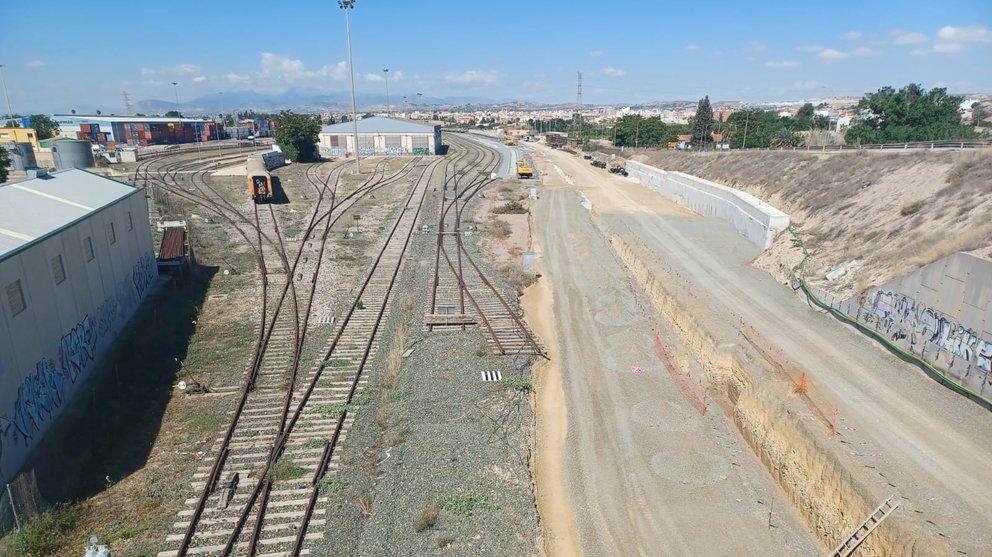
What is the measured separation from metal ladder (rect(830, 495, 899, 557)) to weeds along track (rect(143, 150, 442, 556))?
10.9m

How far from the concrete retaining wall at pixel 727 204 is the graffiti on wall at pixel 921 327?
40.3 feet

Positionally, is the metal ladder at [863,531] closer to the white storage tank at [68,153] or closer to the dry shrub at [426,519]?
the dry shrub at [426,519]

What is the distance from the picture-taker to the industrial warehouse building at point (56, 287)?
13.2 m

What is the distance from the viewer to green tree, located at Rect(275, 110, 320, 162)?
220 feet

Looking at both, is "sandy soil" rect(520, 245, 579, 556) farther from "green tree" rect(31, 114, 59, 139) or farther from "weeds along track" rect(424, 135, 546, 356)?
"green tree" rect(31, 114, 59, 139)

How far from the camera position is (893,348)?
63.4 ft

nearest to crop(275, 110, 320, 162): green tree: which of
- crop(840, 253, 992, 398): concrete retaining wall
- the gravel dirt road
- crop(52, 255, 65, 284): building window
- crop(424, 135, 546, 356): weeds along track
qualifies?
crop(424, 135, 546, 356): weeds along track

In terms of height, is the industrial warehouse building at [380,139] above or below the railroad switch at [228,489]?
above

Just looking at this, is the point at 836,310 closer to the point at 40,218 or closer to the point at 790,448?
the point at 790,448

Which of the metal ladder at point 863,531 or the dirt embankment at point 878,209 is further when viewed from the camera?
the dirt embankment at point 878,209

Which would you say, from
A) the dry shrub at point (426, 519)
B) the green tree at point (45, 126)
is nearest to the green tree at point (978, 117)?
the dry shrub at point (426, 519)

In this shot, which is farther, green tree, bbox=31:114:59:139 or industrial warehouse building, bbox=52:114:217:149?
industrial warehouse building, bbox=52:114:217:149

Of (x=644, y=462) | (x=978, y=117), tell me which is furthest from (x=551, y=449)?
(x=978, y=117)

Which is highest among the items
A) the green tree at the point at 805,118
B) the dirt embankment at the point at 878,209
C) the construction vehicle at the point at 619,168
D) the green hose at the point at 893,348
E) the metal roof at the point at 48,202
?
the green tree at the point at 805,118
